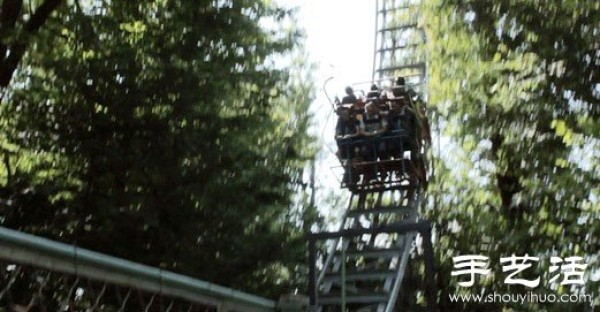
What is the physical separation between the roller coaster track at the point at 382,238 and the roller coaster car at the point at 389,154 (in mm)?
73

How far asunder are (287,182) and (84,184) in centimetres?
292

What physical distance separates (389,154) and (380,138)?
271 millimetres

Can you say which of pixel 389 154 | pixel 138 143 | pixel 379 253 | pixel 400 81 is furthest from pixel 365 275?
pixel 400 81

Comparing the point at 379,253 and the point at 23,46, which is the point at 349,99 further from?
the point at 23,46

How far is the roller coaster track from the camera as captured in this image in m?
6.75

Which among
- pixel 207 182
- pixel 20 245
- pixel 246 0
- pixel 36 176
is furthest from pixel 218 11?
pixel 20 245

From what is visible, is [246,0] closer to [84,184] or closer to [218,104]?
[218,104]

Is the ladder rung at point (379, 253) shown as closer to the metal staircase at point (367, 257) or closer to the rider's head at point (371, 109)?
the metal staircase at point (367, 257)

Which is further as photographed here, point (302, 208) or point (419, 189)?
point (302, 208)

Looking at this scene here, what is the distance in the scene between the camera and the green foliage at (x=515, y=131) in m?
7.99

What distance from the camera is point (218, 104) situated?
9.16 m

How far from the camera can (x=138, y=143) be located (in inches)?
354

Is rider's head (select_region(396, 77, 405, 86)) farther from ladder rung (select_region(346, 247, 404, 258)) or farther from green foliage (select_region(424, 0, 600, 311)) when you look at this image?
ladder rung (select_region(346, 247, 404, 258))

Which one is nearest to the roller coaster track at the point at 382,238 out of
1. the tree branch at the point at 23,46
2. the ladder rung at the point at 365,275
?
the ladder rung at the point at 365,275
